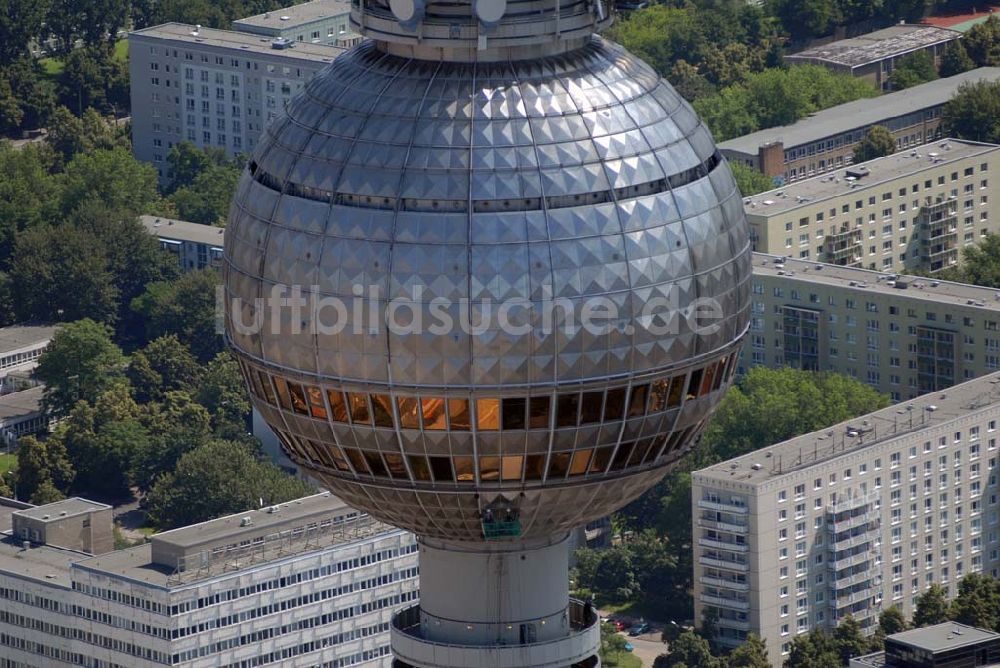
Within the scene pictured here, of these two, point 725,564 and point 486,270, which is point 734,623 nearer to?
point 725,564

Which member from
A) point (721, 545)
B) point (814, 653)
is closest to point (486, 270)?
point (814, 653)

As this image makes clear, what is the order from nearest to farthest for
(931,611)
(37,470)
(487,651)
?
(487,651)
(931,611)
(37,470)

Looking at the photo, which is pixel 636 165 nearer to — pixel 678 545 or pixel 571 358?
pixel 571 358

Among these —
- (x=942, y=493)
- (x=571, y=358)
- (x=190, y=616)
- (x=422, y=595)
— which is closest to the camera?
(x=571, y=358)

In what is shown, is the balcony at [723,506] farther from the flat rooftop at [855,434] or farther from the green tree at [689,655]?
the green tree at [689,655]

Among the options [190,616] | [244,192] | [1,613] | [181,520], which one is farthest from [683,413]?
[181,520]

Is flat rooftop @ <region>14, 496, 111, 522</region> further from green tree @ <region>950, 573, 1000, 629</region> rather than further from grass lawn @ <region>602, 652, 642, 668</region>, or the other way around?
green tree @ <region>950, 573, 1000, 629</region>

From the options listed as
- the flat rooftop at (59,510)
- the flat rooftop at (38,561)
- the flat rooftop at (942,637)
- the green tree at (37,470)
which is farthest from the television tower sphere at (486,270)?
the green tree at (37,470)
